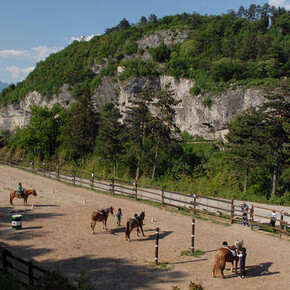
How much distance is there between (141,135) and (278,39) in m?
61.0

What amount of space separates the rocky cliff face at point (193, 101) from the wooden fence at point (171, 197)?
2250cm

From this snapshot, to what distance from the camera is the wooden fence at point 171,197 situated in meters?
15.1

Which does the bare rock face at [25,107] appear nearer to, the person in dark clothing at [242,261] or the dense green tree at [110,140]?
the dense green tree at [110,140]

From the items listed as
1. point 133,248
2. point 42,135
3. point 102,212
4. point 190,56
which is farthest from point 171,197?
point 190,56

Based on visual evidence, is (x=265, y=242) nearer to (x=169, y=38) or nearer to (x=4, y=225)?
Answer: (x=4, y=225)

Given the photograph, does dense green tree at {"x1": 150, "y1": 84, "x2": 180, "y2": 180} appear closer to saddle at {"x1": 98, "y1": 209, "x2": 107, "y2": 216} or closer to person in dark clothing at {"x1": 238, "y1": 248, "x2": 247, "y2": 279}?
saddle at {"x1": 98, "y1": 209, "x2": 107, "y2": 216}

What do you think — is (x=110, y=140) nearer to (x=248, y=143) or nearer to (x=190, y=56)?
(x=248, y=143)

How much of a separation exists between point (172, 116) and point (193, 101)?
29.5 meters

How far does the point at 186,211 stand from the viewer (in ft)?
56.6

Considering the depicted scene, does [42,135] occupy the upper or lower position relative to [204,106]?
lower

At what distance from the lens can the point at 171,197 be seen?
82.8 feet

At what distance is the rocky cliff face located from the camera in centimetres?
5747

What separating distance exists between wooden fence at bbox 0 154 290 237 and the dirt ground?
2.51 feet

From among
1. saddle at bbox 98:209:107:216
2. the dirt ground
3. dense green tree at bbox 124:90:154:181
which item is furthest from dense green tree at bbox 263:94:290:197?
saddle at bbox 98:209:107:216
